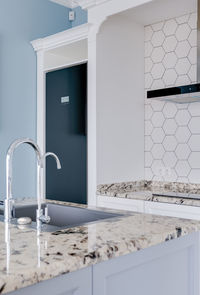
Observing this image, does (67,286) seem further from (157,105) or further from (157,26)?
(157,26)

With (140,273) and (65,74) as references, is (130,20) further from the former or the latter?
(140,273)

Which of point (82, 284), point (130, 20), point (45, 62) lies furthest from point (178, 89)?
point (82, 284)

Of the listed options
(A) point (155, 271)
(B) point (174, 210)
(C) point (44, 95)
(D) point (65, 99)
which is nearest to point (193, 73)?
(D) point (65, 99)

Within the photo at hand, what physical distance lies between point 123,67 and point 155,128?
1.96 feet

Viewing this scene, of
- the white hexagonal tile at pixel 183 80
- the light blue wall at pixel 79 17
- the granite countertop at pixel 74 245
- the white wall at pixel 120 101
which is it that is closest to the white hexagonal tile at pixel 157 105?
the white wall at pixel 120 101

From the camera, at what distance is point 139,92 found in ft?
10.7

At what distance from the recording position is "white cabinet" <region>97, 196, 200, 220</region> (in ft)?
7.59

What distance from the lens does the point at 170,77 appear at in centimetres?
313

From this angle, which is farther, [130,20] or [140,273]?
[130,20]

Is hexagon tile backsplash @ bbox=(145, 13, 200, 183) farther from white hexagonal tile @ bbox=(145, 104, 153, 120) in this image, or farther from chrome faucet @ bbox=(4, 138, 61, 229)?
chrome faucet @ bbox=(4, 138, 61, 229)

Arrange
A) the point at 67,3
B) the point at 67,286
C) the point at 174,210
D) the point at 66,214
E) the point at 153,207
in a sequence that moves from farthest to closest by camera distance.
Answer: the point at 67,3
the point at 153,207
the point at 174,210
the point at 66,214
the point at 67,286

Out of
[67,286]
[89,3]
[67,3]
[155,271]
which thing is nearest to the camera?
[67,286]

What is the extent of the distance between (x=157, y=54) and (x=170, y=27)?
25 cm

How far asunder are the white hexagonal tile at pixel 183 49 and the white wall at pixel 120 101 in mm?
358
